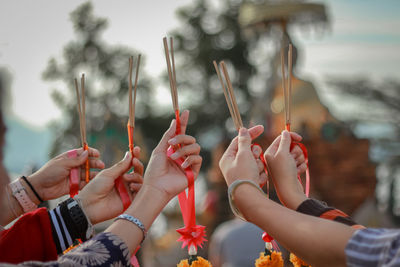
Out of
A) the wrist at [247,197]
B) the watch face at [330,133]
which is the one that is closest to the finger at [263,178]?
the wrist at [247,197]

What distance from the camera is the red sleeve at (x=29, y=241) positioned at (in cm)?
112

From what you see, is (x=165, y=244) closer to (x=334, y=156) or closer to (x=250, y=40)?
(x=334, y=156)

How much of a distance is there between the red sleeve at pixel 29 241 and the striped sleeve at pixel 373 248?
0.74 metres

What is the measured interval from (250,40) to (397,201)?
27.1 ft

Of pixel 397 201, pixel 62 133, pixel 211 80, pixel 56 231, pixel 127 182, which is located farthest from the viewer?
pixel 211 80

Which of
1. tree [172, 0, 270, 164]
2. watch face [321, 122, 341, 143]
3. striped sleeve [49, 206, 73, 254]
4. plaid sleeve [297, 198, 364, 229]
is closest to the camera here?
plaid sleeve [297, 198, 364, 229]

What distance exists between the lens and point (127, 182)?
4.68 ft

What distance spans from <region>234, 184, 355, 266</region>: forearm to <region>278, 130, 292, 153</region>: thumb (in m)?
0.25

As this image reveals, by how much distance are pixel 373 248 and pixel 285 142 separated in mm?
497

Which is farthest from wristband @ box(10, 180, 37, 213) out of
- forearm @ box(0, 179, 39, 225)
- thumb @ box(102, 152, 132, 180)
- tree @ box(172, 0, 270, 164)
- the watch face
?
tree @ box(172, 0, 270, 164)

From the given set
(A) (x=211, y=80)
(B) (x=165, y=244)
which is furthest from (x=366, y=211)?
(A) (x=211, y=80)

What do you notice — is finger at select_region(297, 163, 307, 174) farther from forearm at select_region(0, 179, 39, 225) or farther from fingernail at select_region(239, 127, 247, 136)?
forearm at select_region(0, 179, 39, 225)

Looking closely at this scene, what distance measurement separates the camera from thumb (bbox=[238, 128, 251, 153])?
123 cm

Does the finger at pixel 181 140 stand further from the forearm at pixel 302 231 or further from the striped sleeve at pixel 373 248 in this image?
the striped sleeve at pixel 373 248
